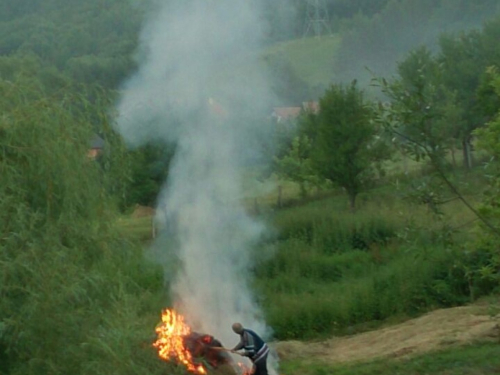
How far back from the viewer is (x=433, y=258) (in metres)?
20.5

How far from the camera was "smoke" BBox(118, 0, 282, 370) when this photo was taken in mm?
15273

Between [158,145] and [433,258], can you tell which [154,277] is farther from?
[433,258]

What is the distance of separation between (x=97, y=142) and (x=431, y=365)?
6886 millimetres

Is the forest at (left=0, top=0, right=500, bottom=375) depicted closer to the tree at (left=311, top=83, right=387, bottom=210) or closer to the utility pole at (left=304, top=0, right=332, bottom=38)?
the tree at (left=311, top=83, right=387, bottom=210)

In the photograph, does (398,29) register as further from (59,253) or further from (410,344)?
(59,253)

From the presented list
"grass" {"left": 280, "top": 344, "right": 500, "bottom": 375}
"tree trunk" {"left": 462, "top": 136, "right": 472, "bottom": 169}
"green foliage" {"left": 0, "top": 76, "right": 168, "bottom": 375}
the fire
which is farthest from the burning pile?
"tree trunk" {"left": 462, "top": 136, "right": 472, "bottom": 169}

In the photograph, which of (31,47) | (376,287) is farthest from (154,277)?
(31,47)

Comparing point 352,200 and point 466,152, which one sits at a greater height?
point 466,152

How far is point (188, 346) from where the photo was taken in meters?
12.1

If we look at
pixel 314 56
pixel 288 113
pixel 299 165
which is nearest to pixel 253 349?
pixel 299 165

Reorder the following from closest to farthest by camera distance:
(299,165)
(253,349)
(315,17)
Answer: (253,349) < (299,165) < (315,17)

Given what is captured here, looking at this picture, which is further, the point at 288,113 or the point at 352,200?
the point at 288,113

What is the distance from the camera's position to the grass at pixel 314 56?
50.6 meters

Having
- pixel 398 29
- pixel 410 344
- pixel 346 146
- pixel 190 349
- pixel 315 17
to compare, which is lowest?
pixel 410 344
